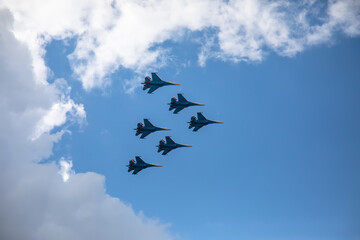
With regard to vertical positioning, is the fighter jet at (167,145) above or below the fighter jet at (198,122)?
below

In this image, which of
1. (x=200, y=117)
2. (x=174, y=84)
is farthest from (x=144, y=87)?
(x=200, y=117)

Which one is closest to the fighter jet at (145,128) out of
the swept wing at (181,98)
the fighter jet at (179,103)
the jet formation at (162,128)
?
the jet formation at (162,128)

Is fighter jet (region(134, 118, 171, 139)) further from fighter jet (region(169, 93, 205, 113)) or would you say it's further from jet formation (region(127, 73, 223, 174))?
fighter jet (region(169, 93, 205, 113))

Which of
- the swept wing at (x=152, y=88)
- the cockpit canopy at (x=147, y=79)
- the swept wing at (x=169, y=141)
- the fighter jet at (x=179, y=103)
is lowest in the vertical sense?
the swept wing at (x=169, y=141)

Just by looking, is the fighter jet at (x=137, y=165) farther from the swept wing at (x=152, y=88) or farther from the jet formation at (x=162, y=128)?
the swept wing at (x=152, y=88)

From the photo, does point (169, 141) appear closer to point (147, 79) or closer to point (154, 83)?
point (154, 83)

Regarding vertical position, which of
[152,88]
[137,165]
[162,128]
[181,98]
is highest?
[152,88]

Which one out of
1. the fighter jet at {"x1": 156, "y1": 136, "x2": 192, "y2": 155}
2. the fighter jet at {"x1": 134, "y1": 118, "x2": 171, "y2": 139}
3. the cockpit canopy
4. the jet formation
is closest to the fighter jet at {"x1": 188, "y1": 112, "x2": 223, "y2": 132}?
the jet formation

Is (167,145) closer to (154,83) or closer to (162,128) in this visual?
(162,128)

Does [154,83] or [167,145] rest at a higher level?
[154,83]

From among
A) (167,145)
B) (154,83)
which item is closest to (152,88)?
(154,83)

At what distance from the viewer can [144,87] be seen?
7165 inches

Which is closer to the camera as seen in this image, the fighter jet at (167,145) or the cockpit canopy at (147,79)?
Result: the fighter jet at (167,145)

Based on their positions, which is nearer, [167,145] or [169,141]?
[167,145]
